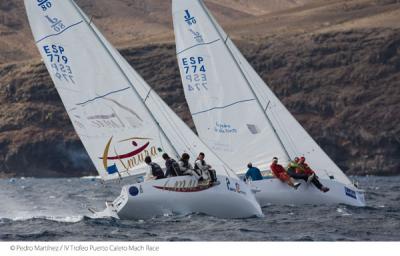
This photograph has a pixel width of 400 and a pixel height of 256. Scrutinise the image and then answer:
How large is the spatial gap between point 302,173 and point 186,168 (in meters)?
5.57

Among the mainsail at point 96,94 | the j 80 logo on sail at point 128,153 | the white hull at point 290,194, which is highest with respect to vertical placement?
the mainsail at point 96,94

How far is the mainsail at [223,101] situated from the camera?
30.6m

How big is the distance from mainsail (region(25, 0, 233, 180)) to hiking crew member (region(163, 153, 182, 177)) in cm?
88

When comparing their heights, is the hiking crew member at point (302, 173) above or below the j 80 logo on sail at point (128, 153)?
below

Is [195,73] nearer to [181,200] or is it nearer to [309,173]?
[309,173]

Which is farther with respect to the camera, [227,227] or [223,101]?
Result: [223,101]

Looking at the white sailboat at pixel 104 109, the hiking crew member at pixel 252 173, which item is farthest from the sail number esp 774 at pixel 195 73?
the white sailboat at pixel 104 109

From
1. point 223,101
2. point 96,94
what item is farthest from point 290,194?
point 96,94

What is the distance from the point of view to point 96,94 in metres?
24.2

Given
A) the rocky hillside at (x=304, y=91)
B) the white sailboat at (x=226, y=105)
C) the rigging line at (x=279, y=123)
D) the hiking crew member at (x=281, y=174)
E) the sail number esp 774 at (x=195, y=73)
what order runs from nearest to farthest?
the hiking crew member at (x=281, y=174) < the white sailboat at (x=226, y=105) < the rigging line at (x=279, y=123) < the sail number esp 774 at (x=195, y=73) < the rocky hillside at (x=304, y=91)

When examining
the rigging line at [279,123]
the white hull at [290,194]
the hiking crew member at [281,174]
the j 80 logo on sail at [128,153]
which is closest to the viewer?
the j 80 logo on sail at [128,153]

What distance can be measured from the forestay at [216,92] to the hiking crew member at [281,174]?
7.20 feet

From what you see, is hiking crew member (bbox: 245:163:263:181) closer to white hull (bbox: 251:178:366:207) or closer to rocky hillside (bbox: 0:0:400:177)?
white hull (bbox: 251:178:366:207)

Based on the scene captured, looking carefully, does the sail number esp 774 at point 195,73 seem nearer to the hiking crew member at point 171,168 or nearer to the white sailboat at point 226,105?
the white sailboat at point 226,105
